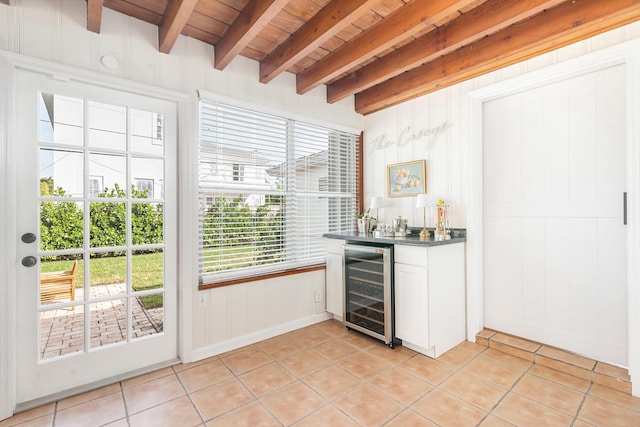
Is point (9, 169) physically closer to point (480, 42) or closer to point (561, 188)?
point (480, 42)

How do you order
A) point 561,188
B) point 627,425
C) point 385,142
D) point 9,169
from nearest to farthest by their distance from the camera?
point 627,425
point 9,169
point 561,188
point 385,142

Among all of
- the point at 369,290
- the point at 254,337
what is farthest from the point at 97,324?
the point at 369,290

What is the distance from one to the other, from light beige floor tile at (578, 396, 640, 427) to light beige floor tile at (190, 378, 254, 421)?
202 cm

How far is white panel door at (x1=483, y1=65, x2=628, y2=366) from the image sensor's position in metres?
2.14

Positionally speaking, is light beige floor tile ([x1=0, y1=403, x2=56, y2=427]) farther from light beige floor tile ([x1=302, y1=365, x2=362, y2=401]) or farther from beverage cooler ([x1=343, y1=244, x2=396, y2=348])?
beverage cooler ([x1=343, y1=244, x2=396, y2=348])

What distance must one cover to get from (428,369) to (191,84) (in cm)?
294

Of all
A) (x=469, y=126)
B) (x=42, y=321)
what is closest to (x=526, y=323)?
(x=469, y=126)

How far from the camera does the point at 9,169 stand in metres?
1.80

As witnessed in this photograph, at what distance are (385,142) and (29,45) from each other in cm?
306

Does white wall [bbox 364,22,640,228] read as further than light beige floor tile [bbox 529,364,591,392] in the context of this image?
Yes

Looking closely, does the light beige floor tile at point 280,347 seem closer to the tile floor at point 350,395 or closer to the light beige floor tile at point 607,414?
the tile floor at point 350,395

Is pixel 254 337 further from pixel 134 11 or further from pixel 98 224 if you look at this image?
pixel 134 11

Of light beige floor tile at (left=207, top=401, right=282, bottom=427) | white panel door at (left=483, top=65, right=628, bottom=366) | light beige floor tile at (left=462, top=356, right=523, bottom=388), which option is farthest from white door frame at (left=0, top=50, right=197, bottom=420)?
white panel door at (left=483, top=65, right=628, bottom=366)

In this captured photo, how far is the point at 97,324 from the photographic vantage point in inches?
83.2
